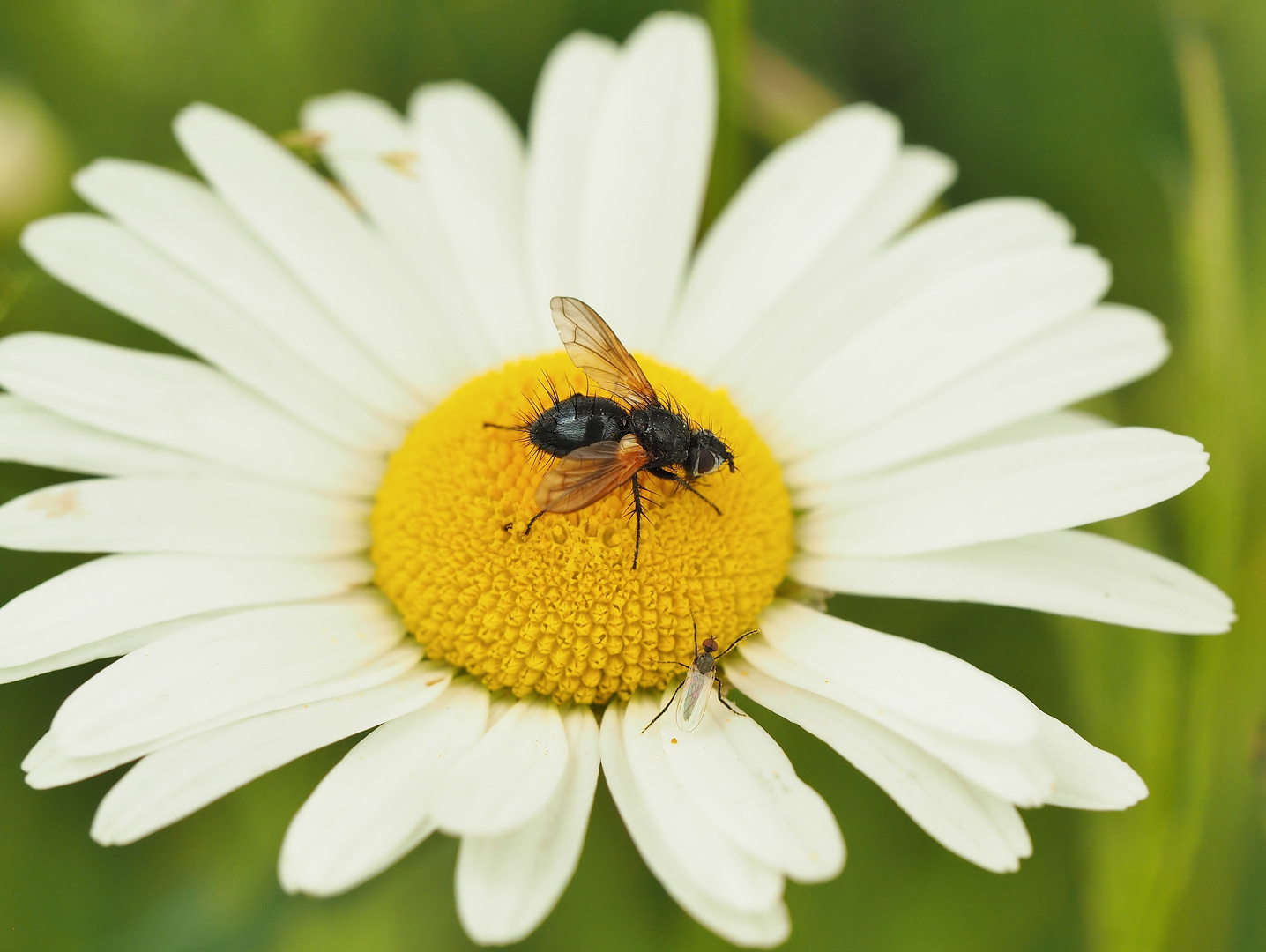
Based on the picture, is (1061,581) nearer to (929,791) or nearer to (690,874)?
(929,791)

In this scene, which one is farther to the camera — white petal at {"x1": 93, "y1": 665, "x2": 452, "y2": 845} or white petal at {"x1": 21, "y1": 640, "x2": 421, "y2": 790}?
white petal at {"x1": 21, "y1": 640, "x2": 421, "y2": 790}

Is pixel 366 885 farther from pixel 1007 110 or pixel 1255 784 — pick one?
pixel 1007 110

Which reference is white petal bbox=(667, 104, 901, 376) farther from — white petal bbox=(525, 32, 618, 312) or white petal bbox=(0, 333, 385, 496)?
white petal bbox=(0, 333, 385, 496)

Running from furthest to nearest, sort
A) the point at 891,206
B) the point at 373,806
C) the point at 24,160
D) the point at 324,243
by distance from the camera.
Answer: the point at 24,160 → the point at 891,206 → the point at 324,243 → the point at 373,806

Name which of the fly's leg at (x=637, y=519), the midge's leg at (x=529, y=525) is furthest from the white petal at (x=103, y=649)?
the fly's leg at (x=637, y=519)

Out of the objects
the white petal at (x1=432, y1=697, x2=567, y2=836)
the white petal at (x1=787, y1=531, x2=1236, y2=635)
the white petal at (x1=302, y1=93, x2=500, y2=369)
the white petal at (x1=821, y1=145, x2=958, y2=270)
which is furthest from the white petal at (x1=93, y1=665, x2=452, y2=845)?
the white petal at (x1=821, y1=145, x2=958, y2=270)

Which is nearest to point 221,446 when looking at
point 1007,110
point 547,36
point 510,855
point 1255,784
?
point 510,855

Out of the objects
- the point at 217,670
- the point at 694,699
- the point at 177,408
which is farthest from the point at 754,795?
the point at 177,408
